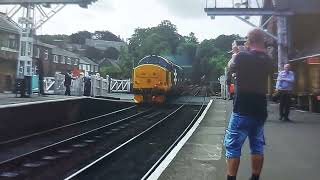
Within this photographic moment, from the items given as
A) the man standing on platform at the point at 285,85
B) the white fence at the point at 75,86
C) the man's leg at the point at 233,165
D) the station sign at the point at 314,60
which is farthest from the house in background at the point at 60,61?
the man's leg at the point at 233,165

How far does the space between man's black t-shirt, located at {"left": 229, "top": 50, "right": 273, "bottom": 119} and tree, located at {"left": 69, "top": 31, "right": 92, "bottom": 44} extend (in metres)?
137

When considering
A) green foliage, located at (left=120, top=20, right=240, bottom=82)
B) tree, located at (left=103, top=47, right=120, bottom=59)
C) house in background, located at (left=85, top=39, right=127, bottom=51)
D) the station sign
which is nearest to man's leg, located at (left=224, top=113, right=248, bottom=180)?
the station sign

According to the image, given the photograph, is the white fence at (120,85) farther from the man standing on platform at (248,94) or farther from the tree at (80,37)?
the tree at (80,37)

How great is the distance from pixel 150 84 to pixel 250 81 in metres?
24.1

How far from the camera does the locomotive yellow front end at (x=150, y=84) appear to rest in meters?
29.9

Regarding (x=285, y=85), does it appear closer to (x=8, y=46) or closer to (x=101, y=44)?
(x=8, y=46)

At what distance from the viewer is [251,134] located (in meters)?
6.17

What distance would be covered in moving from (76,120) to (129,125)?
8.30 ft

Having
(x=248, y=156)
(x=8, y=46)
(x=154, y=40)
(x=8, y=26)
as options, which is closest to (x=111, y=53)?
(x=154, y=40)

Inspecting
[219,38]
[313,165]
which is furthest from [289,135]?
[219,38]

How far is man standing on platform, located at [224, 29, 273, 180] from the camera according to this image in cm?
602

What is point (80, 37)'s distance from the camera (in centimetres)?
14875

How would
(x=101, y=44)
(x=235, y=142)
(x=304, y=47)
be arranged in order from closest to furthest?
1. (x=235, y=142)
2. (x=304, y=47)
3. (x=101, y=44)

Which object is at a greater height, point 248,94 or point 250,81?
point 250,81
